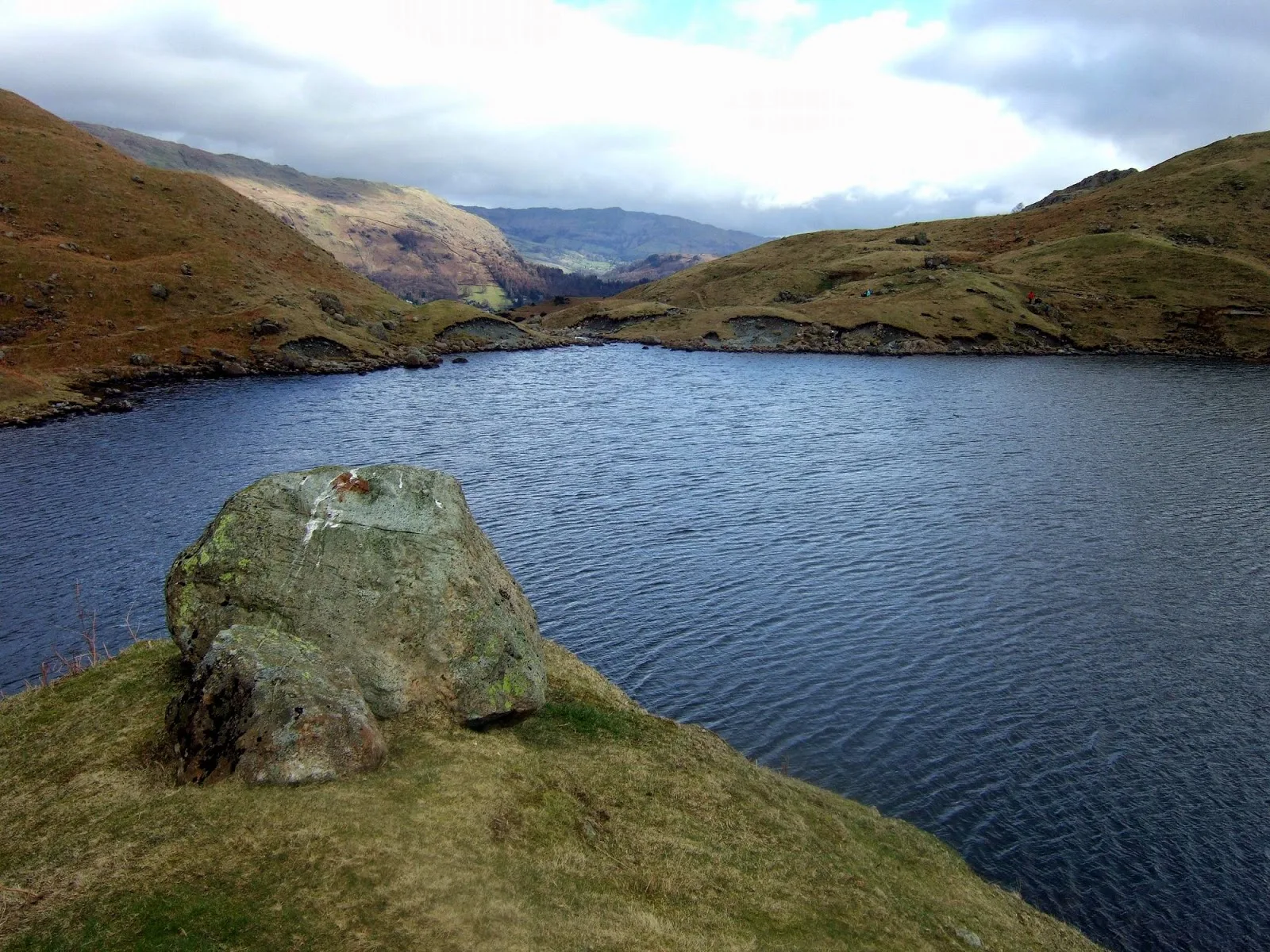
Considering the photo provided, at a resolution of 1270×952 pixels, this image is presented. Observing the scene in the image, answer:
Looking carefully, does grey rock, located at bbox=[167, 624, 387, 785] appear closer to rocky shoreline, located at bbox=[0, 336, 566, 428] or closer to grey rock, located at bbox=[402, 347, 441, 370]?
rocky shoreline, located at bbox=[0, 336, 566, 428]

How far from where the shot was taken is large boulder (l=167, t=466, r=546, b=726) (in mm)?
22578

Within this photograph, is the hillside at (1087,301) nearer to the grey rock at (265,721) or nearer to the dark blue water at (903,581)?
the dark blue water at (903,581)

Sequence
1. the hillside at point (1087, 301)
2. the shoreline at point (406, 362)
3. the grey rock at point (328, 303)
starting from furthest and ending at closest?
the grey rock at point (328, 303)
the hillside at point (1087, 301)
the shoreline at point (406, 362)

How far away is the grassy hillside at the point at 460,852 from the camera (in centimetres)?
1455

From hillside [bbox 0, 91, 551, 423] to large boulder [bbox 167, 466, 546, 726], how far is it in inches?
3384

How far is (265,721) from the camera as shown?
18.9 m

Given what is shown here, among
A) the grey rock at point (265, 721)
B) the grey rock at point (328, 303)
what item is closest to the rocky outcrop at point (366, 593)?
the grey rock at point (265, 721)

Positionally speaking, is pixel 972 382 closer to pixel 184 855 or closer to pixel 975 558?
pixel 975 558

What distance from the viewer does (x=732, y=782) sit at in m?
23.9

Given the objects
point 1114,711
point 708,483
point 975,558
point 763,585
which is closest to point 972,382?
point 708,483

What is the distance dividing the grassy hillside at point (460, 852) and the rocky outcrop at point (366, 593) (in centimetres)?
138

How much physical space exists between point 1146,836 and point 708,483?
151 ft

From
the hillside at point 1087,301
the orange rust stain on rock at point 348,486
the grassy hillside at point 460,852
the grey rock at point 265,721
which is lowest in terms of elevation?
the grassy hillside at point 460,852

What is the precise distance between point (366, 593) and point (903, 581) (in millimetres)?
33555
